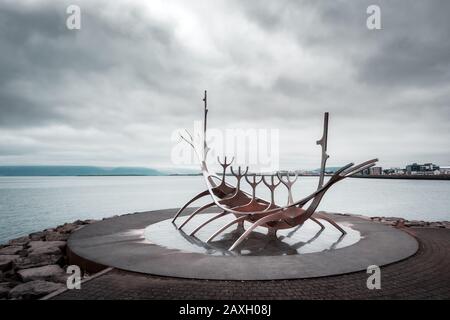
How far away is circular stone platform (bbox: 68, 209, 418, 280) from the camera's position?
575cm

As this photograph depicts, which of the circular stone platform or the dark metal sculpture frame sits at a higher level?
the dark metal sculpture frame

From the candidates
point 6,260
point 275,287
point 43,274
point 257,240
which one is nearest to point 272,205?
point 257,240

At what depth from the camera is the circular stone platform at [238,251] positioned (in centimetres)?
575

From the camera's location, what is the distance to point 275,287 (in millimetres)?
5020

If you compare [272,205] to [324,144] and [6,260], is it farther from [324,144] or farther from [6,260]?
[6,260]

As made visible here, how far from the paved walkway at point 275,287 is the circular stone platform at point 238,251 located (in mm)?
231

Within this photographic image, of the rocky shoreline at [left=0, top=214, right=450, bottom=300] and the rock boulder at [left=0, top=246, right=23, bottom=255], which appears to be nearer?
the rocky shoreline at [left=0, top=214, right=450, bottom=300]

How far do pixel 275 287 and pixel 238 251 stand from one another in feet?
8.09

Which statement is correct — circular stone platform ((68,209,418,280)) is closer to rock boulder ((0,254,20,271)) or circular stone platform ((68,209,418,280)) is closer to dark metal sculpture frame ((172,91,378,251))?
dark metal sculpture frame ((172,91,378,251))

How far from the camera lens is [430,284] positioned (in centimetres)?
514

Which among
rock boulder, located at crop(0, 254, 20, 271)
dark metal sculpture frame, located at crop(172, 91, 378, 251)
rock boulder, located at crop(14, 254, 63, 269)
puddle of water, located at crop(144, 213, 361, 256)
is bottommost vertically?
rock boulder, located at crop(0, 254, 20, 271)

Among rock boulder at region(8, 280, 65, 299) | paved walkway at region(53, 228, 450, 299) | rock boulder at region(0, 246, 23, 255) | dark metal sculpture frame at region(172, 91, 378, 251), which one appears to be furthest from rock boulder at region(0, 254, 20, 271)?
dark metal sculpture frame at region(172, 91, 378, 251)

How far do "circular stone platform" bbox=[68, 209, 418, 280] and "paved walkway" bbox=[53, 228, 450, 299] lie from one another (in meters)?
0.23

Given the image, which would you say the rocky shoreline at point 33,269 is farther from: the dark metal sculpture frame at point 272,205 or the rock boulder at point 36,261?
the dark metal sculpture frame at point 272,205
